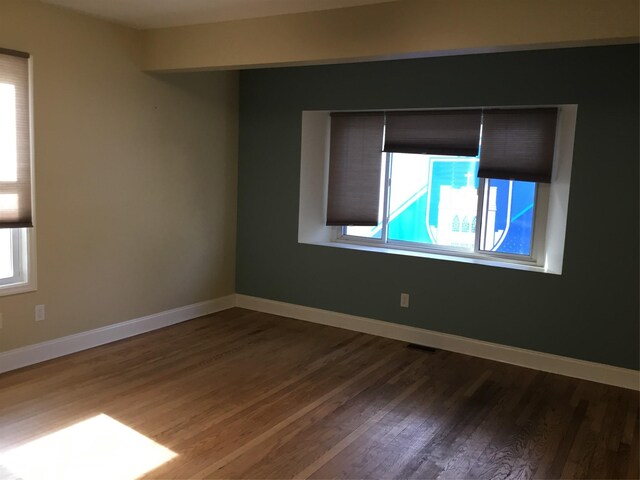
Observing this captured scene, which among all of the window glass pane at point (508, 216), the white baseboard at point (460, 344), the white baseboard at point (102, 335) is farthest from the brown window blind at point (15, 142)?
the window glass pane at point (508, 216)

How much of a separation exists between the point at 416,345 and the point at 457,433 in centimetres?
149

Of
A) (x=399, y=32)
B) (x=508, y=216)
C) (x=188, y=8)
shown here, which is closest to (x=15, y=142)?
(x=188, y=8)

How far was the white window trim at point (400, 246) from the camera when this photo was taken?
397cm

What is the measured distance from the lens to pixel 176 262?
4820 millimetres

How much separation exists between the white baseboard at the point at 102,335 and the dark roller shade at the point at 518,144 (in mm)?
2823

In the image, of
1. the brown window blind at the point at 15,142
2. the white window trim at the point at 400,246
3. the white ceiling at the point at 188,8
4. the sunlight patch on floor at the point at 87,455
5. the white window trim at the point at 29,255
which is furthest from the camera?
the white window trim at the point at 400,246

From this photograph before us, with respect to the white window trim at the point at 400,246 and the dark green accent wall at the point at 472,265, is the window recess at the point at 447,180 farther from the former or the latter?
the dark green accent wall at the point at 472,265

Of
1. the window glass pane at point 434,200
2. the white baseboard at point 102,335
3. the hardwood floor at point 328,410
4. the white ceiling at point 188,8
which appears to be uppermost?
the white ceiling at point 188,8

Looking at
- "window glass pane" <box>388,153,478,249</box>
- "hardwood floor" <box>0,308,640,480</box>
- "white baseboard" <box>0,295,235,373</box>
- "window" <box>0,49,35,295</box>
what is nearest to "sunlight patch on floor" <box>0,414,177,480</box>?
"hardwood floor" <box>0,308,640,480</box>

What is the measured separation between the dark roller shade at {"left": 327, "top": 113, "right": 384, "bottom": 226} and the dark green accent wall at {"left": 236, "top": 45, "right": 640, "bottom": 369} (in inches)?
8.7

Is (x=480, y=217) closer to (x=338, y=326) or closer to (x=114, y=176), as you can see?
(x=338, y=326)

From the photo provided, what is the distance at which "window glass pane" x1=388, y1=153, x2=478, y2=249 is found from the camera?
4.56 metres

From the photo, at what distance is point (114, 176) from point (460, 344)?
306cm

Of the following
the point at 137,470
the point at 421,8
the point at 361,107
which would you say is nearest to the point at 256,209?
the point at 361,107
